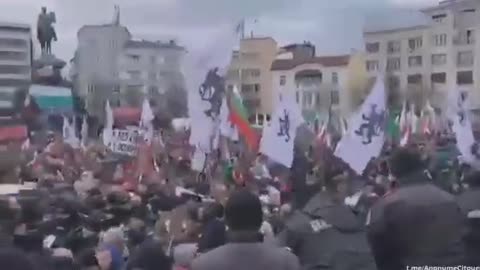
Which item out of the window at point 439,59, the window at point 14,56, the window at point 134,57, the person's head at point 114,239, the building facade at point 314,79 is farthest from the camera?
the window at point 439,59

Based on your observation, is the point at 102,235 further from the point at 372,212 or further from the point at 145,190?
the point at 145,190

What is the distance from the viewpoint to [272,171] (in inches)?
573

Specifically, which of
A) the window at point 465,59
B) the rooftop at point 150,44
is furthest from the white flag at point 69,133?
the window at point 465,59

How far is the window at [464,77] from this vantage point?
78.6 ft

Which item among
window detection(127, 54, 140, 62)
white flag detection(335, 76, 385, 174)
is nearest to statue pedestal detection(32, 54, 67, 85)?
window detection(127, 54, 140, 62)

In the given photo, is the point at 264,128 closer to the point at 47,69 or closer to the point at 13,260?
the point at 47,69

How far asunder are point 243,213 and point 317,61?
1884 cm

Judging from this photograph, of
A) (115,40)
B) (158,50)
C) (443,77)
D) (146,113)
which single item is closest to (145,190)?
(146,113)

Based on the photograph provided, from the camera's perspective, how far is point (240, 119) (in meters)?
14.1

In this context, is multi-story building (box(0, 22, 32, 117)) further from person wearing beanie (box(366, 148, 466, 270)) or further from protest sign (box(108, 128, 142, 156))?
person wearing beanie (box(366, 148, 466, 270))

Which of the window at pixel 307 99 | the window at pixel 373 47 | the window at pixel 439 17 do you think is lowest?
the window at pixel 307 99

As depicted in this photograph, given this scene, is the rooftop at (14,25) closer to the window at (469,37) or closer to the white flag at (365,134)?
the white flag at (365,134)

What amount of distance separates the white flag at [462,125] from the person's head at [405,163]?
9.01 m

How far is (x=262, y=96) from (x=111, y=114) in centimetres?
266
